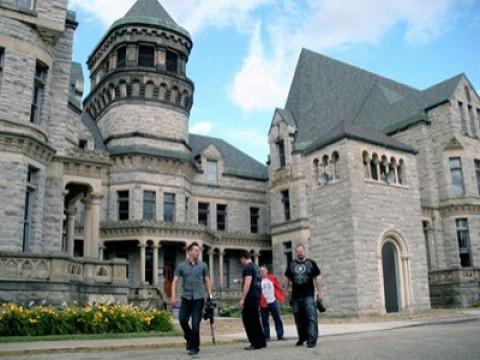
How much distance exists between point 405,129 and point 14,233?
26523mm

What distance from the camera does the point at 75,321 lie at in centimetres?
1252

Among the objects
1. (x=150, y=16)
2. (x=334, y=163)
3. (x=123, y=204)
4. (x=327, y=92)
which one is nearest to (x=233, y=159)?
(x=327, y=92)

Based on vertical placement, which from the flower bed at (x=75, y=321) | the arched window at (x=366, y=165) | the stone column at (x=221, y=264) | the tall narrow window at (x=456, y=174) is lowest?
the flower bed at (x=75, y=321)

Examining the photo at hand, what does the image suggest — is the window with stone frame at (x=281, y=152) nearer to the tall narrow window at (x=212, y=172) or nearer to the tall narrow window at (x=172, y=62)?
the tall narrow window at (x=212, y=172)

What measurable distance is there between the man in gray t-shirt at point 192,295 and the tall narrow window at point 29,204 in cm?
1111

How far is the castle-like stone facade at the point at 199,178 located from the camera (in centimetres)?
1814

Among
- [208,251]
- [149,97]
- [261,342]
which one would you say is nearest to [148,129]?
[149,97]

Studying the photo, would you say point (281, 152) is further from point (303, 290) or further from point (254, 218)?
point (303, 290)

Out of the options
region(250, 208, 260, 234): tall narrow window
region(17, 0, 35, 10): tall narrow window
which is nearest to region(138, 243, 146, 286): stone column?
region(250, 208, 260, 234): tall narrow window

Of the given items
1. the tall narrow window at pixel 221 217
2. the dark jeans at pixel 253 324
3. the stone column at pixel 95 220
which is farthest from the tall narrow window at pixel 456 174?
the dark jeans at pixel 253 324

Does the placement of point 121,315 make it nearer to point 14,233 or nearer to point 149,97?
point 14,233

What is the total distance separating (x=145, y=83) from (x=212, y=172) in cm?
901

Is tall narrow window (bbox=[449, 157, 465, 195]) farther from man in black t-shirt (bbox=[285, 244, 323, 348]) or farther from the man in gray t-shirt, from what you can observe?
the man in gray t-shirt

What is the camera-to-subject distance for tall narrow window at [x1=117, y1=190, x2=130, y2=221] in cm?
3419
